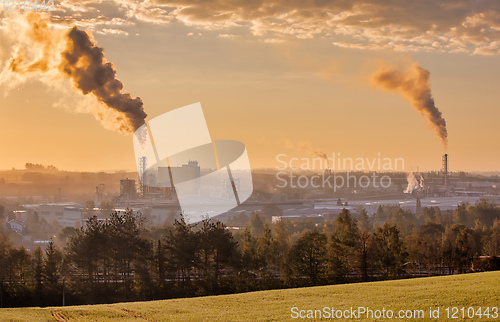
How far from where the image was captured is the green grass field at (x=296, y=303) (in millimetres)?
24188

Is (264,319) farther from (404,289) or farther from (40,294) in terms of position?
(40,294)

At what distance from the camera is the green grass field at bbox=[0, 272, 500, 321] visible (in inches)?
952

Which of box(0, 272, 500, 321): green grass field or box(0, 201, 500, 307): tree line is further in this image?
box(0, 201, 500, 307): tree line

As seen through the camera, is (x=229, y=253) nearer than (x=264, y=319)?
No

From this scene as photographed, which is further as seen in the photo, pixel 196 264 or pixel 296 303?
pixel 196 264

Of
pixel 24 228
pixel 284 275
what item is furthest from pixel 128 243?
pixel 24 228

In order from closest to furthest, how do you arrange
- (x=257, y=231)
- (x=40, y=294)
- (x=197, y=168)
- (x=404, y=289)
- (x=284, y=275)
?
(x=404, y=289) → (x=40, y=294) → (x=284, y=275) → (x=257, y=231) → (x=197, y=168)

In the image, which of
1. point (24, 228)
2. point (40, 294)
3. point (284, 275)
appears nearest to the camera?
point (40, 294)

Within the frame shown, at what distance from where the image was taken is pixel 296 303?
89.1 feet

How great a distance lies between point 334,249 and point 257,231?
210 ft

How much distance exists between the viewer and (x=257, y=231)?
108938mm

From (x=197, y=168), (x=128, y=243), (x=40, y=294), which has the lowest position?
(x=40, y=294)

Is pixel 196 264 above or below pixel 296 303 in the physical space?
above

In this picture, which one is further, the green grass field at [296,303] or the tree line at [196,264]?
the tree line at [196,264]
